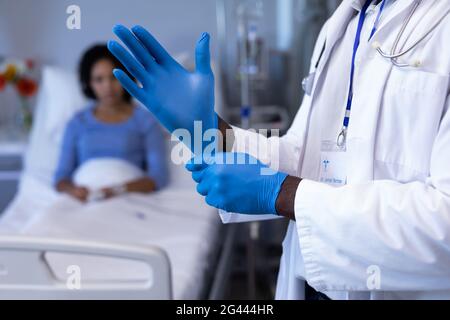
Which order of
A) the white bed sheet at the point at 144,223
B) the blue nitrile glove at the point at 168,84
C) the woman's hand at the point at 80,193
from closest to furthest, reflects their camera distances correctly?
the blue nitrile glove at the point at 168,84 < the white bed sheet at the point at 144,223 < the woman's hand at the point at 80,193

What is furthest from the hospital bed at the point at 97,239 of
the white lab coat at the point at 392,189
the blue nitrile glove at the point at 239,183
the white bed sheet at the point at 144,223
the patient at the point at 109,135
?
the white lab coat at the point at 392,189

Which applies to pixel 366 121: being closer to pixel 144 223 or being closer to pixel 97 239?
pixel 97 239

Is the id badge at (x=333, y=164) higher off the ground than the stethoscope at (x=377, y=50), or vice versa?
Result: the stethoscope at (x=377, y=50)

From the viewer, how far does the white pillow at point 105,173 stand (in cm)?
204

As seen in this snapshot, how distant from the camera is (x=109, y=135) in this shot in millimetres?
2125

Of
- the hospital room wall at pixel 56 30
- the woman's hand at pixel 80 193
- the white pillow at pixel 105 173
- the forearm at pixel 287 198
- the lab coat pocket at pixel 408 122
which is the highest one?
the hospital room wall at pixel 56 30

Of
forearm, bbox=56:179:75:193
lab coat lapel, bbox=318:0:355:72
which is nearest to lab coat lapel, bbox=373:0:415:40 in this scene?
lab coat lapel, bbox=318:0:355:72

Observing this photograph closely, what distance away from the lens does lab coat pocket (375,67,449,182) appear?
701 mm

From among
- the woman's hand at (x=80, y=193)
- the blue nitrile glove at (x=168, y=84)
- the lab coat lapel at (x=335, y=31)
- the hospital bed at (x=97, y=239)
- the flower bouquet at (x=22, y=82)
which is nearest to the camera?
the blue nitrile glove at (x=168, y=84)

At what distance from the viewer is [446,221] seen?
2.13 ft

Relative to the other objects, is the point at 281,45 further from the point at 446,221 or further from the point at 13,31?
the point at 446,221

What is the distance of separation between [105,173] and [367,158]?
151 centimetres

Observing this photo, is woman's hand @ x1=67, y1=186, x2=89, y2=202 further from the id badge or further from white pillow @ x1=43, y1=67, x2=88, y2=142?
the id badge

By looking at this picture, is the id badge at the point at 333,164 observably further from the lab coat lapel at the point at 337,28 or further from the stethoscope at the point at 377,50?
the lab coat lapel at the point at 337,28
